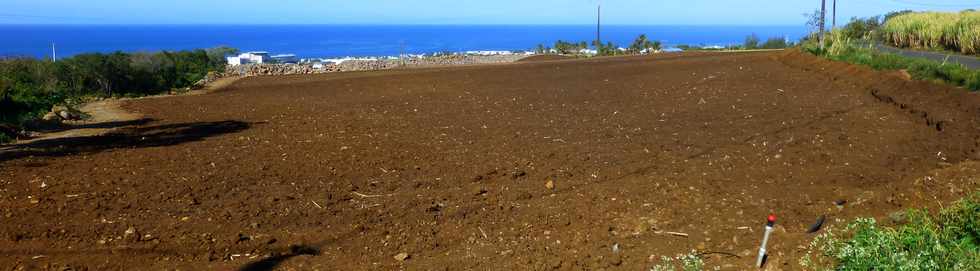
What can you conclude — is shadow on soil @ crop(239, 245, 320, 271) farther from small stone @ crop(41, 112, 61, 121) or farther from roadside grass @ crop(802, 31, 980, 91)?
roadside grass @ crop(802, 31, 980, 91)

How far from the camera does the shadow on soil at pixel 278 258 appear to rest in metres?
5.08

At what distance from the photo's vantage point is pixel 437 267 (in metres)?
5.16

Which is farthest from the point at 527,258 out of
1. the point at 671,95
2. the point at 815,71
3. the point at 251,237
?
the point at 815,71

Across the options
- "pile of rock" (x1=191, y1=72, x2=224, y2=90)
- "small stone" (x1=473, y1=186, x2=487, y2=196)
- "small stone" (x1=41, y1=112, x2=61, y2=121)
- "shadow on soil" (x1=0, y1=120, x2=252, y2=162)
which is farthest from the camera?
"pile of rock" (x1=191, y1=72, x2=224, y2=90)

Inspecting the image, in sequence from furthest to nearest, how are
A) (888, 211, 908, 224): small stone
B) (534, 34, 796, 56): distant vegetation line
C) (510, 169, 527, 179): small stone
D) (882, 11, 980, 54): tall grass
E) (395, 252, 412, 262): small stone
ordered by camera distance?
(534, 34, 796, 56): distant vegetation line → (882, 11, 980, 54): tall grass → (510, 169, 527, 179): small stone → (888, 211, 908, 224): small stone → (395, 252, 412, 262): small stone

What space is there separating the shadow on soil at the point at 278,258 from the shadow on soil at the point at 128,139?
5.00m

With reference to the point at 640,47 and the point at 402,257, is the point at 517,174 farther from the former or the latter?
the point at 640,47

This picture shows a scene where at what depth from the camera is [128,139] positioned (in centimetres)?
1048

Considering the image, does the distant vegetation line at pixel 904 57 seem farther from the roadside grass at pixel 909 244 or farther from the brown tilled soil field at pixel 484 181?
the roadside grass at pixel 909 244

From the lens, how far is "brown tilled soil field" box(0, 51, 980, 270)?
17.7 feet

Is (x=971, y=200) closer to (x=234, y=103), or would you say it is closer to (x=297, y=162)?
(x=297, y=162)

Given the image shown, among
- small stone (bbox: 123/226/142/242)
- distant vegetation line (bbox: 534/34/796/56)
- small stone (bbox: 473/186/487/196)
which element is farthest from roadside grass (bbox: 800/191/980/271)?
distant vegetation line (bbox: 534/34/796/56)

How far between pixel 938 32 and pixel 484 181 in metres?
26.3

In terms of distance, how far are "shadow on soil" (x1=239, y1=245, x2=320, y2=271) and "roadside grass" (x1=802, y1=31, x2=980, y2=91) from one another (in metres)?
11.7
